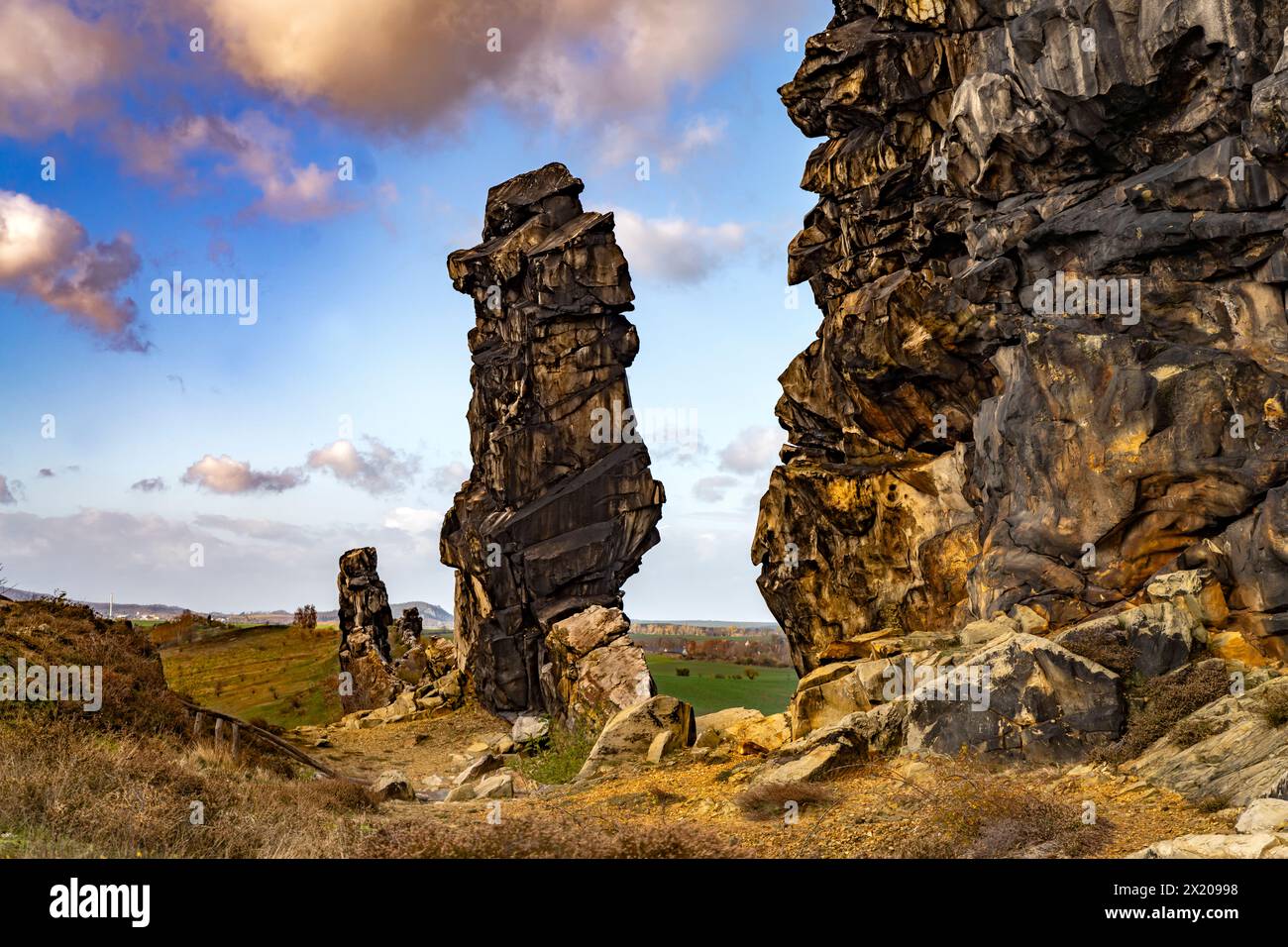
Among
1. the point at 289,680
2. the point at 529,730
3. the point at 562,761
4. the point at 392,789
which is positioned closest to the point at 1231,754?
the point at 392,789

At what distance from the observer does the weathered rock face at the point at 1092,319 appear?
22.0 m

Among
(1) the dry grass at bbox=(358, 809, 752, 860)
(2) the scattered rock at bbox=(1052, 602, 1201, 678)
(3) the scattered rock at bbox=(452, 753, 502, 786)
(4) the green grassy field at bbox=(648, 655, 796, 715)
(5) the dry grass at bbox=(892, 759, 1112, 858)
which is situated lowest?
(4) the green grassy field at bbox=(648, 655, 796, 715)

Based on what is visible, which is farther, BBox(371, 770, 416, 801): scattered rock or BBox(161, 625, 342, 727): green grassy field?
BBox(161, 625, 342, 727): green grassy field

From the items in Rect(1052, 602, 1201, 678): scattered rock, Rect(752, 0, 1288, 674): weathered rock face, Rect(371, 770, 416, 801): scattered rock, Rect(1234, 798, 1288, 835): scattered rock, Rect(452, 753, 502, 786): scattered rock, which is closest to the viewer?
Rect(1234, 798, 1288, 835): scattered rock

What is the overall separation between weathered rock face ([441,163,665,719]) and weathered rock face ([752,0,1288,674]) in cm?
1597

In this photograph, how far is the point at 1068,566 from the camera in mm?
23766

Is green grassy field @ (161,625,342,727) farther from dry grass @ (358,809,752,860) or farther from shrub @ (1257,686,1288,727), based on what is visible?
shrub @ (1257,686,1288,727)

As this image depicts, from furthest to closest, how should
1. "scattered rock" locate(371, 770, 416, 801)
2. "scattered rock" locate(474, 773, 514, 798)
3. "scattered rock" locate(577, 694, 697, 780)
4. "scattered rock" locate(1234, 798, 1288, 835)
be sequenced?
"scattered rock" locate(577, 694, 697, 780), "scattered rock" locate(474, 773, 514, 798), "scattered rock" locate(371, 770, 416, 801), "scattered rock" locate(1234, 798, 1288, 835)

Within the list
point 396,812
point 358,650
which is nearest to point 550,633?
point 358,650

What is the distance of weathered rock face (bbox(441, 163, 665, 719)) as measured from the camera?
51.8 meters

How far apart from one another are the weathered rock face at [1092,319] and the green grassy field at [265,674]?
4628 cm

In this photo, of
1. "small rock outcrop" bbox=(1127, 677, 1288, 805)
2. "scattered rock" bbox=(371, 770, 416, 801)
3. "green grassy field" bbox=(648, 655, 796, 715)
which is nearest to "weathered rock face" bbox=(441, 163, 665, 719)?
"green grassy field" bbox=(648, 655, 796, 715)

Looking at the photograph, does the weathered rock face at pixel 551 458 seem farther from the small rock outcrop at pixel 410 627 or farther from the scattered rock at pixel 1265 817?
the scattered rock at pixel 1265 817

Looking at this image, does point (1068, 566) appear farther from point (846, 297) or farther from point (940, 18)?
point (940, 18)
